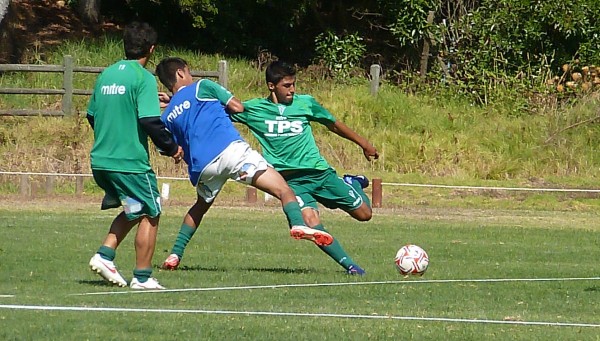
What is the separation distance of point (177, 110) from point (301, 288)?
1813 millimetres

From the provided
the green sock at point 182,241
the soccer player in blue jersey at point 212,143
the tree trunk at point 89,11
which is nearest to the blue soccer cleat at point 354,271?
the soccer player in blue jersey at point 212,143

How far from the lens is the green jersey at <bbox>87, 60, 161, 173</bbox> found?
9336mm

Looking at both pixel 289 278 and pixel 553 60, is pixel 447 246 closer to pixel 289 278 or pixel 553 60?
pixel 289 278

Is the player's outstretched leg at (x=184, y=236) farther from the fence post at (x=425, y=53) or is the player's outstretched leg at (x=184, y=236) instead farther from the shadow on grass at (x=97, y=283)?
the fence post at (x=425, y=53)

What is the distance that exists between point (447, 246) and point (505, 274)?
3.50m

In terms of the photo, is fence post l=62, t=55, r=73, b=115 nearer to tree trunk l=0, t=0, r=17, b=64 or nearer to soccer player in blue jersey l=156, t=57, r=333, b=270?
tree trunk l=0, t=0, r=17, b=64

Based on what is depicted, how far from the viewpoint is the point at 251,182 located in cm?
1038

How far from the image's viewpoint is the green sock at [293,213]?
408 inches

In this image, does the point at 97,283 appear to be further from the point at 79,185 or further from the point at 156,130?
the point at 79,185

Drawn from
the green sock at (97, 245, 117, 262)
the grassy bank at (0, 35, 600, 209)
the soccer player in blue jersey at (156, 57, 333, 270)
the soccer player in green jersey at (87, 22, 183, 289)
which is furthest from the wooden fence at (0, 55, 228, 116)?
the soccer player in green jersey at (87, 22, 183, 289)

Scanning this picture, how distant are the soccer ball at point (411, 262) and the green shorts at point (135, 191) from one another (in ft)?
8.06

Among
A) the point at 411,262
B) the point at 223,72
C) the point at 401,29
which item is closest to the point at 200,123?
the point at 411,262

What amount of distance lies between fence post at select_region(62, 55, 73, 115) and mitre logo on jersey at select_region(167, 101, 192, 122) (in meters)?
18.0

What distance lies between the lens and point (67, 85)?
28.3m
